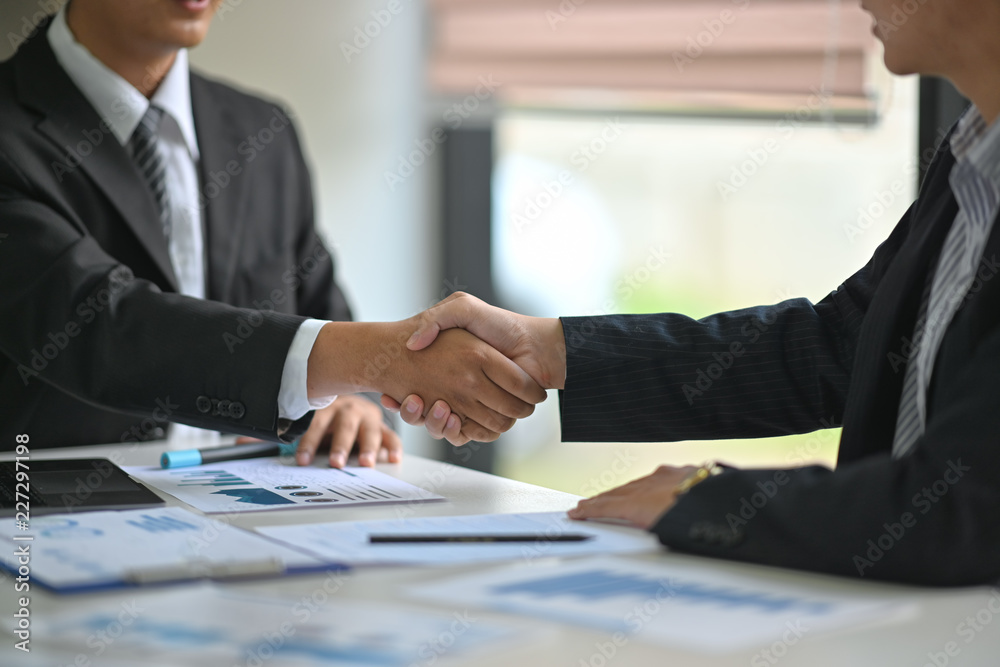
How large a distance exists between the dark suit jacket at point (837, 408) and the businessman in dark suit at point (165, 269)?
0.67 ft

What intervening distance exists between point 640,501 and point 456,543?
0.20 m

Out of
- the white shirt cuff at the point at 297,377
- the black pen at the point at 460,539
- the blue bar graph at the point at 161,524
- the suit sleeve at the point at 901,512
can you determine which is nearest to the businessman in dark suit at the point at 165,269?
the white shirt cuff at the point at 297,377

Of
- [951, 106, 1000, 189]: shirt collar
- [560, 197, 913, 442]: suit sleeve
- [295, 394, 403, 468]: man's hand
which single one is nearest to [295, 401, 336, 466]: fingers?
[295, 394, 403, 468]: man's hand

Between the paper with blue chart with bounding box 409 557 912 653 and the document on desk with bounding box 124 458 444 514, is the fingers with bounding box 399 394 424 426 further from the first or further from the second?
the paper with blue chart with bounding box 409 557 912 653

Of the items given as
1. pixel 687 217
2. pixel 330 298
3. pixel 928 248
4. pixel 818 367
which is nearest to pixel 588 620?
pixel 928 248

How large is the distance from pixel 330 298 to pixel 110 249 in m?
0.45

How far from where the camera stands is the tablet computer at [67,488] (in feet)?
3.37

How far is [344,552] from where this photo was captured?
2.86ft

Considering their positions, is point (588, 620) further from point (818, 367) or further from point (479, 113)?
point (479, 113)

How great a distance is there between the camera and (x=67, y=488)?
1.12 m

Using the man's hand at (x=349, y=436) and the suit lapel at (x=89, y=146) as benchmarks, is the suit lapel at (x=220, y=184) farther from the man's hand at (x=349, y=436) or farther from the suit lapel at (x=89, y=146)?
the man's hand at (x=349, y=436)

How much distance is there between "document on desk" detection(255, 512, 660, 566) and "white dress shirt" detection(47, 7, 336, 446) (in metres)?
0.77

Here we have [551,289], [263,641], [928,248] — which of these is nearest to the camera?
[263,641]

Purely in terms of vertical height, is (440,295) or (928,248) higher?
(928,248)
